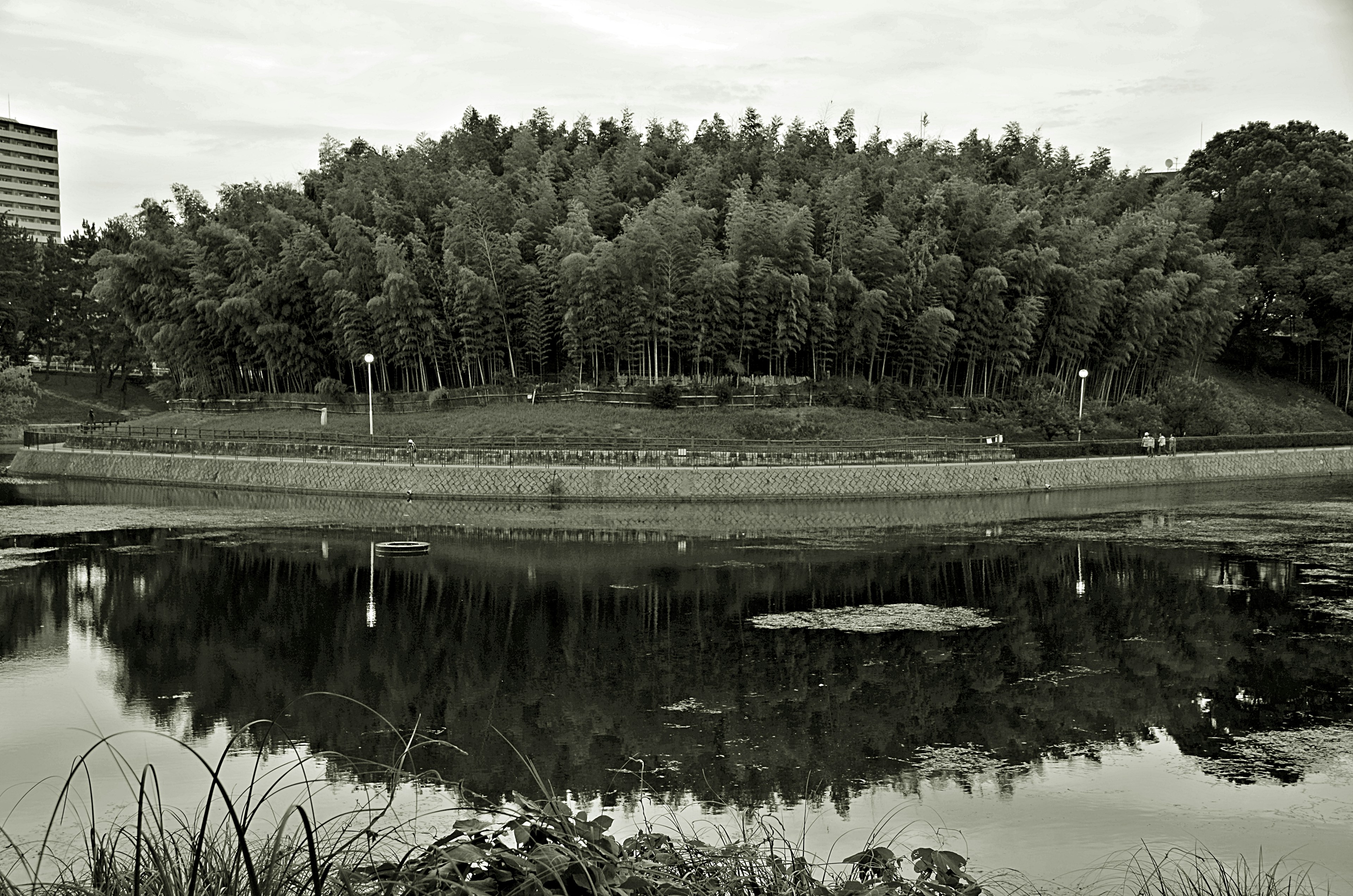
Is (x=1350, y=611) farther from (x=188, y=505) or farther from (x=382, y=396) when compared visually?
(x=382, y=396)

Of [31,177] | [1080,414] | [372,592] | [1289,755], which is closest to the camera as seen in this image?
[1289,755]

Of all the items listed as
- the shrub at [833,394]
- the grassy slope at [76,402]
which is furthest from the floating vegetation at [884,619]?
the grassy slope at [76,402]

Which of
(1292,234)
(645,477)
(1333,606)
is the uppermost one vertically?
(1292,234)

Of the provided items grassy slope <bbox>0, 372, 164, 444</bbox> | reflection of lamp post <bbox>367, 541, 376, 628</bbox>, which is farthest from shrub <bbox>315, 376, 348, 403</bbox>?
reflection of lamp post <bbox>367, 541, 376, 628</bbox>

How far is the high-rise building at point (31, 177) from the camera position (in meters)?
109

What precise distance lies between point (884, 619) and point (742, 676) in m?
3.98

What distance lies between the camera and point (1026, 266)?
131ft

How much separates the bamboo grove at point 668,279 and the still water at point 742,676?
14.0m

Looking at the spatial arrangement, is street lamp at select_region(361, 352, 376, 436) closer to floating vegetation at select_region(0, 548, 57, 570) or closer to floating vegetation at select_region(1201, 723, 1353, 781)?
floating vegetation at select_region(0, 548, 57, 570)

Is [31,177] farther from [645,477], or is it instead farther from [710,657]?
[710,657]

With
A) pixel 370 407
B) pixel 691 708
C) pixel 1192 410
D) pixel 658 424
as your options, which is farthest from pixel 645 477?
pixel 1192 410

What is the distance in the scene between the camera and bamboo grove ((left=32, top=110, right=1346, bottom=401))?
38.0m

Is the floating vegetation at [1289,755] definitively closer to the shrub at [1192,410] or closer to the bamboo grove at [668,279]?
the bamboo grove at [668,279]

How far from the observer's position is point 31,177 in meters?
111
